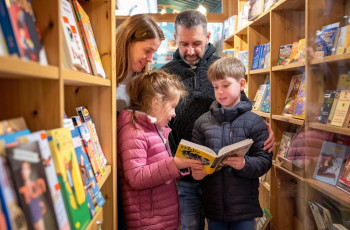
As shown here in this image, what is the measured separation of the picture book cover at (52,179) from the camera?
664mm

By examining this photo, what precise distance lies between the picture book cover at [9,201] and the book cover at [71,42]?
1.41ft

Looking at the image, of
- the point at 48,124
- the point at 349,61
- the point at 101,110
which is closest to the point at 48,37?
the point at 48,124

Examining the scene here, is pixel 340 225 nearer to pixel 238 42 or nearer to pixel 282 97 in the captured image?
pixel 282 97

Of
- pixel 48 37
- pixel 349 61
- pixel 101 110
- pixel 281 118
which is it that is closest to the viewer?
pixel 48 37

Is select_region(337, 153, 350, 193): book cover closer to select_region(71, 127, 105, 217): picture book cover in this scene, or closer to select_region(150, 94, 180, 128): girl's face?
select_region(150, 94, 180, 128): girl's face

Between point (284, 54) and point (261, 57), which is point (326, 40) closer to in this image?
point (284, 54)

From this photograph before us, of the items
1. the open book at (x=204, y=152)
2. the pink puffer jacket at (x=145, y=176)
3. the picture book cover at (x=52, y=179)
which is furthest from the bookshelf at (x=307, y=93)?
the picture book cover at (x=52, y=179)

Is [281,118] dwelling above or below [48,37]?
below

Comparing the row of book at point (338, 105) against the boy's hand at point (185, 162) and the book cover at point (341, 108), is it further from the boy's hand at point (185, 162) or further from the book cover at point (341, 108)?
the boy's hand at point (185, 162)

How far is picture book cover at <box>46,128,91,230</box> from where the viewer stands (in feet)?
2.39

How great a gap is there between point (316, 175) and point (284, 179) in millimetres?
682

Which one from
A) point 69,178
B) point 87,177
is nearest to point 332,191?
point 87,177

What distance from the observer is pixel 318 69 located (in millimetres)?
2229

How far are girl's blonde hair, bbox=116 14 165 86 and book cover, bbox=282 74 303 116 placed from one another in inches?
59.9
